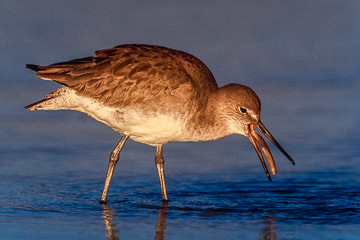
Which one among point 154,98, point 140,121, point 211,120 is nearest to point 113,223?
point 140,121

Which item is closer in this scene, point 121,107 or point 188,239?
point 188,239

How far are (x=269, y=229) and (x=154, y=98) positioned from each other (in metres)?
2.20

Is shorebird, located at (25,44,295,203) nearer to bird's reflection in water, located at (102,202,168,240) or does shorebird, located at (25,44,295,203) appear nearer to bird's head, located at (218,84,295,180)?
bird's head, located at (218,84,295,180)

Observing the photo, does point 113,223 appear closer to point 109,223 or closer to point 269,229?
point 109,223

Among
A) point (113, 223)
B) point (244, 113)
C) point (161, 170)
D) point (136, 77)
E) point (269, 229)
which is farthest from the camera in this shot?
point (161, 170)

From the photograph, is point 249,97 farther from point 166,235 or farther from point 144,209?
point 166,235

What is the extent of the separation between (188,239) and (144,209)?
4.87 ft

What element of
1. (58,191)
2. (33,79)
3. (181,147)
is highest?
(33,79)

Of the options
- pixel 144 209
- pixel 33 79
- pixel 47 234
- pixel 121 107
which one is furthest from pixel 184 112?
pixel 33 79

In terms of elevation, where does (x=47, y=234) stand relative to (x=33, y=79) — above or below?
below

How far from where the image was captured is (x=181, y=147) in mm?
10227

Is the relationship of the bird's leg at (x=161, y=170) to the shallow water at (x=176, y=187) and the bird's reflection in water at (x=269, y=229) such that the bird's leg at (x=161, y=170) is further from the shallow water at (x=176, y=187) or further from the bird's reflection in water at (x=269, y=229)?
the bird's reflection in water at (x=269, y=229)

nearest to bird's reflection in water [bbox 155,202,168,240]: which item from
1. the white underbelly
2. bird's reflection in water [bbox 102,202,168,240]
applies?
bird's reflection in water [bbox 102,202,168,240]

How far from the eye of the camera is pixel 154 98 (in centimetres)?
797
